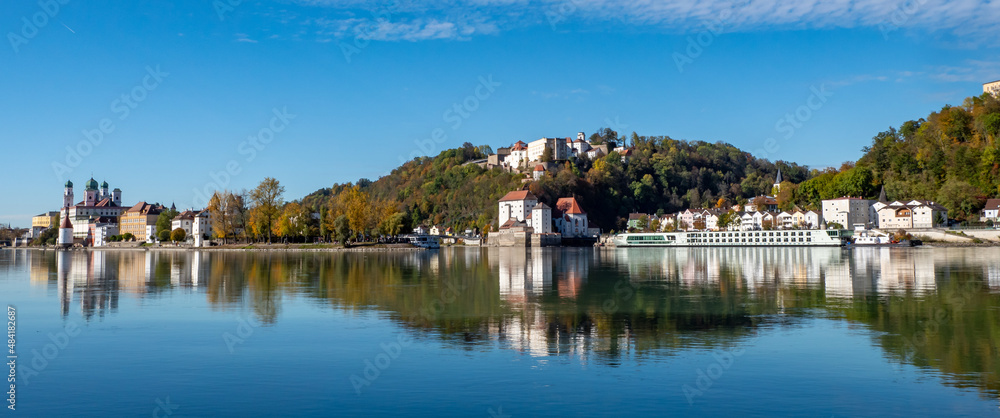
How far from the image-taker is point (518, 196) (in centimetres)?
10450

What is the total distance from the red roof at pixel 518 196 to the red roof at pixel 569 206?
498 cm

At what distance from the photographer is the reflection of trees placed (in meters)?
10.5

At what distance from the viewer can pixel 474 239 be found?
346ft

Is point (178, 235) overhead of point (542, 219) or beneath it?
beneath

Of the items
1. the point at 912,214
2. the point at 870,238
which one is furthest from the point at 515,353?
the point at 912,214

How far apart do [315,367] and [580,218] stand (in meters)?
95.2

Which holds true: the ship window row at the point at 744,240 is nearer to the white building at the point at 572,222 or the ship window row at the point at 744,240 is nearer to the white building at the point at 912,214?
the white building at the point at 912,214

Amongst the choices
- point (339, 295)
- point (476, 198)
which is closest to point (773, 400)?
point (339, 295)

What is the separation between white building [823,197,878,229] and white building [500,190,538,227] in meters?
39.5

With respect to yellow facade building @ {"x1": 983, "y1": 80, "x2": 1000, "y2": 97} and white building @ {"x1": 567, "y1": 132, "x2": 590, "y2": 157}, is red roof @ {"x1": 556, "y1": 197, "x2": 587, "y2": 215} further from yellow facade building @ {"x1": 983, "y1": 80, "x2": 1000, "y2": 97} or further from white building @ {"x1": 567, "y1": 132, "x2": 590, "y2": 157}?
yellow facade building @ {"x1": 983, "y1": 80, "x2": 1000, "y2": 97}

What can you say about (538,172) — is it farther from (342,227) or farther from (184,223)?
(184,223)

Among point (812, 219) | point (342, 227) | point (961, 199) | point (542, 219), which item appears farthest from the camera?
point (542, 219)

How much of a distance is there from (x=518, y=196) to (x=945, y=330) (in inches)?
3579

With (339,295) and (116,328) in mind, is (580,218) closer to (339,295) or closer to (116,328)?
(339,295)
